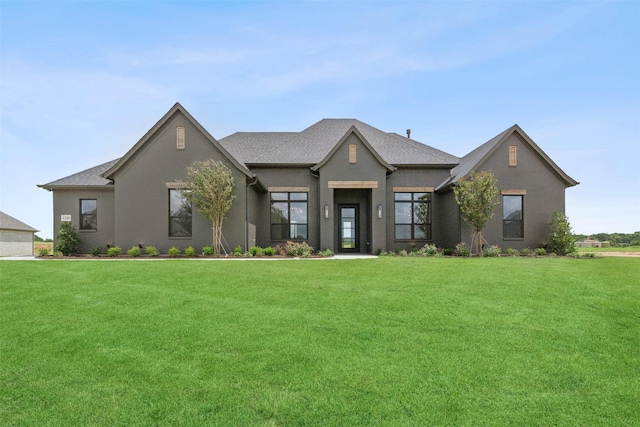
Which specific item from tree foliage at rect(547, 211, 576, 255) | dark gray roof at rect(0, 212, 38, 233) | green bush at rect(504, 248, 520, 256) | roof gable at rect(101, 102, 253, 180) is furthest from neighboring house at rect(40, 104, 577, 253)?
dark gray roof at rect(0, 212, 38, 233)

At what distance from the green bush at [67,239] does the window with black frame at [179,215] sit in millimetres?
5637

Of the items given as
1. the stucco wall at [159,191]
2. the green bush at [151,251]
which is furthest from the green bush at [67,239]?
the green bush at [151,251]

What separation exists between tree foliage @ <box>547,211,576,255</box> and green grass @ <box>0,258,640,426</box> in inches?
412

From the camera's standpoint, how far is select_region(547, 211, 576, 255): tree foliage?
56.8 feet

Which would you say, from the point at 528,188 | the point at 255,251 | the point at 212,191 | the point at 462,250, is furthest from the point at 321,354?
the point at 528,188

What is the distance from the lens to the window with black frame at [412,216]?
64.9 ft

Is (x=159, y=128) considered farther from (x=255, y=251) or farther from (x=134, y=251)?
(x=255, y=251)

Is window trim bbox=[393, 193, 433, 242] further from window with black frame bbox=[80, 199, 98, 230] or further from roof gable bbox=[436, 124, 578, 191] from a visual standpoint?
window with black frame bbox=[80, 199, 98, 230]

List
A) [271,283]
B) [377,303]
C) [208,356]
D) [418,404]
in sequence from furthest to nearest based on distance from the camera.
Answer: [271,283]
[377,303]
[208,356]
[418,404]

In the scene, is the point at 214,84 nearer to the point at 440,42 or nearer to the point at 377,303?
the point at 440,42

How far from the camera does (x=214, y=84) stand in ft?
50.4

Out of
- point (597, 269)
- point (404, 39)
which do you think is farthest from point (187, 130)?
point (597, 269)

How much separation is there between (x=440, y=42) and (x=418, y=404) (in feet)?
45.0

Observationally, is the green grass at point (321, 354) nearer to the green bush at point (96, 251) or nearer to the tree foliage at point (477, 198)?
the tree foliage at point (477, 198)
